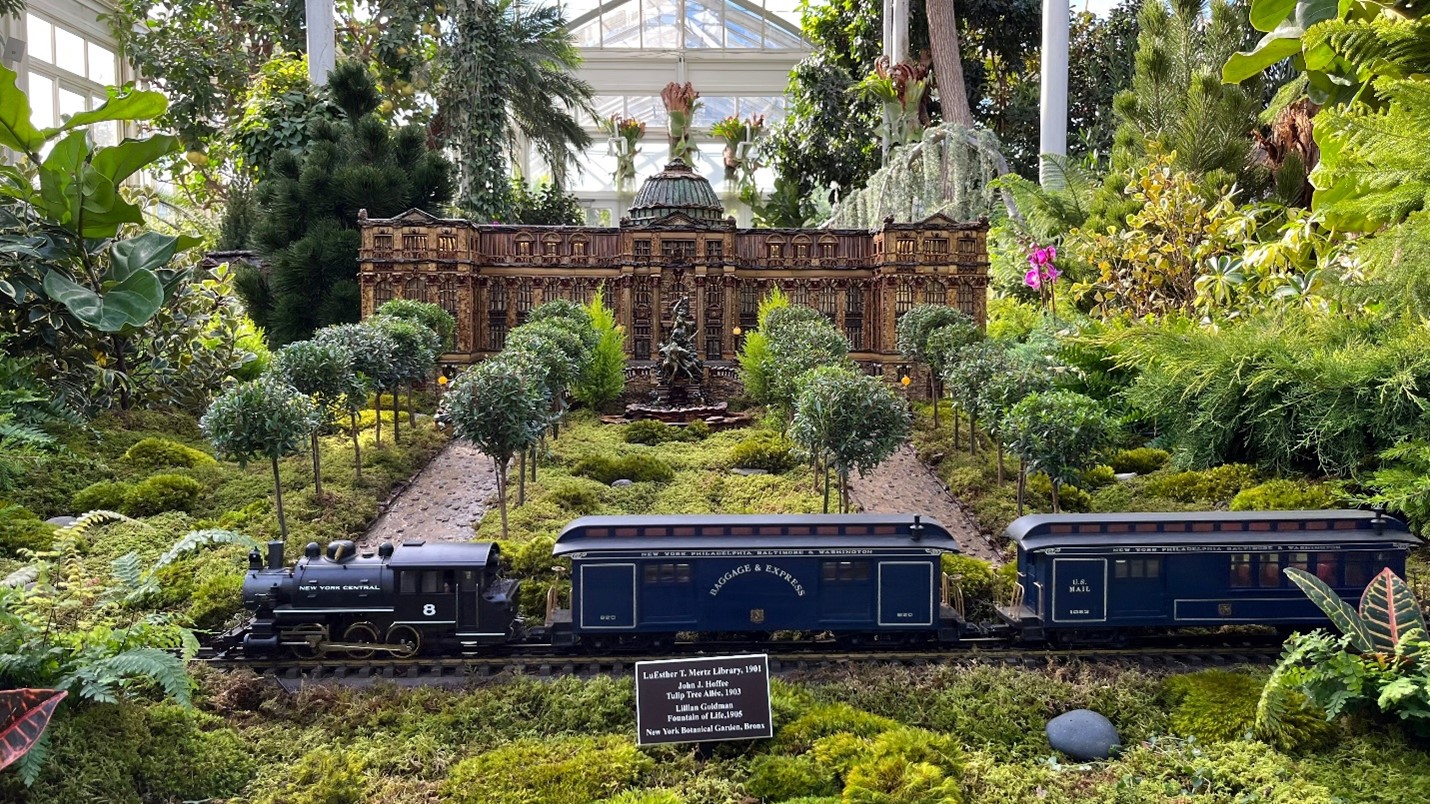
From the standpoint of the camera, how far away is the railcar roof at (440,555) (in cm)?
1232

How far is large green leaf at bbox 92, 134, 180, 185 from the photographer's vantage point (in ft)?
59.5

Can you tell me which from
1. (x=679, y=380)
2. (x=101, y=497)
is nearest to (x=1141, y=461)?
(x=679, y=380)

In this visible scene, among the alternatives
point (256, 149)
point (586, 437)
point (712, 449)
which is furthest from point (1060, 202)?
point (256, 149)

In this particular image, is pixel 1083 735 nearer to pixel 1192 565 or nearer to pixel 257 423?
pixel 1192 565

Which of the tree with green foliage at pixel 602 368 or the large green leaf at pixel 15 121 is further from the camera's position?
the tree with green foliage at pixel 602 368

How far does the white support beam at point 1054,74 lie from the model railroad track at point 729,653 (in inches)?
786

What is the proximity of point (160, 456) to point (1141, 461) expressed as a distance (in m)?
19.4

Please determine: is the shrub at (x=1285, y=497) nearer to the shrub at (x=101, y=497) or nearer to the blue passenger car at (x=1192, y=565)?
the blue passenger car at (x=1192, y=565)

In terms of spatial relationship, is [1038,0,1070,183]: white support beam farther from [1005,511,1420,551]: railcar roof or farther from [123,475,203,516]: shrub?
[123,475,203,516]: shrub

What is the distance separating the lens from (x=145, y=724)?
31.8ft

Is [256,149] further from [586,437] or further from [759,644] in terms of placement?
[759,644]

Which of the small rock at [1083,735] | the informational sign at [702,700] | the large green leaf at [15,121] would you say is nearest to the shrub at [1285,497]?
the small rock at [1083,735]

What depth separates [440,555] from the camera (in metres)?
12.5

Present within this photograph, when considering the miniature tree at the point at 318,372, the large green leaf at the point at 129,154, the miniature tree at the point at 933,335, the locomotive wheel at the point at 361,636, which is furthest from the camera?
the miniature tree at the point at 933,335
